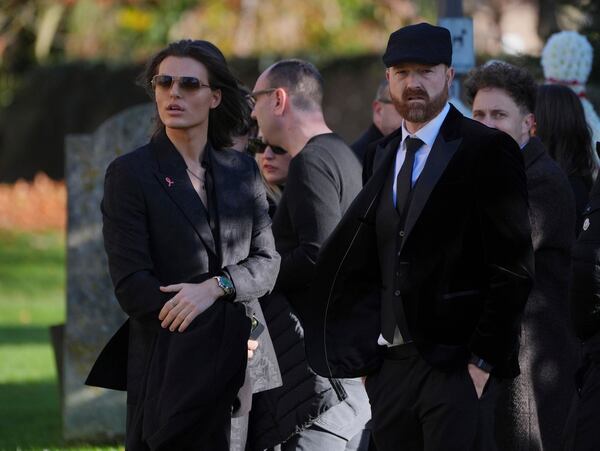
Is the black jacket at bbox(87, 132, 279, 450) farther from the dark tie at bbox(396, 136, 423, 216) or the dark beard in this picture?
the dark beard

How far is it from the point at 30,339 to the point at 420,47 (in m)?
12.2

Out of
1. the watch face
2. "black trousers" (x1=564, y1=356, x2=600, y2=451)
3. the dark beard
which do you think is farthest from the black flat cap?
"black trousers" (x1=564, y1=356, x2=600, y2=451)

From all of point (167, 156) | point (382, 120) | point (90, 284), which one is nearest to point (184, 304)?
point (167, 156)

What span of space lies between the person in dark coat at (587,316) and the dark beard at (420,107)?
857 mm

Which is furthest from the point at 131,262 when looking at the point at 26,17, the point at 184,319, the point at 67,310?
the point at 26,17

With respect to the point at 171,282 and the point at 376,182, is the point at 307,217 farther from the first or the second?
the point at 376,182

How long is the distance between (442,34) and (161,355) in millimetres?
1605

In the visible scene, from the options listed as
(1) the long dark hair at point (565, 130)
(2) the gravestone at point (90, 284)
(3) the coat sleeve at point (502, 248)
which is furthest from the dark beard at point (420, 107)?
(2) the gravestone at point (90, 284)

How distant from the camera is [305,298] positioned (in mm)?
6504

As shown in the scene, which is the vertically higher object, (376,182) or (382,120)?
(382,120)

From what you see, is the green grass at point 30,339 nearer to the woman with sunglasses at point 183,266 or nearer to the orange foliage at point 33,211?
the orange foliage at point 33,211

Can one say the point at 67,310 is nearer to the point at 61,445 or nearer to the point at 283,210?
the point at 61,445

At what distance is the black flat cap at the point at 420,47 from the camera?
195 inches

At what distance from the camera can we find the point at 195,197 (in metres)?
5.39
